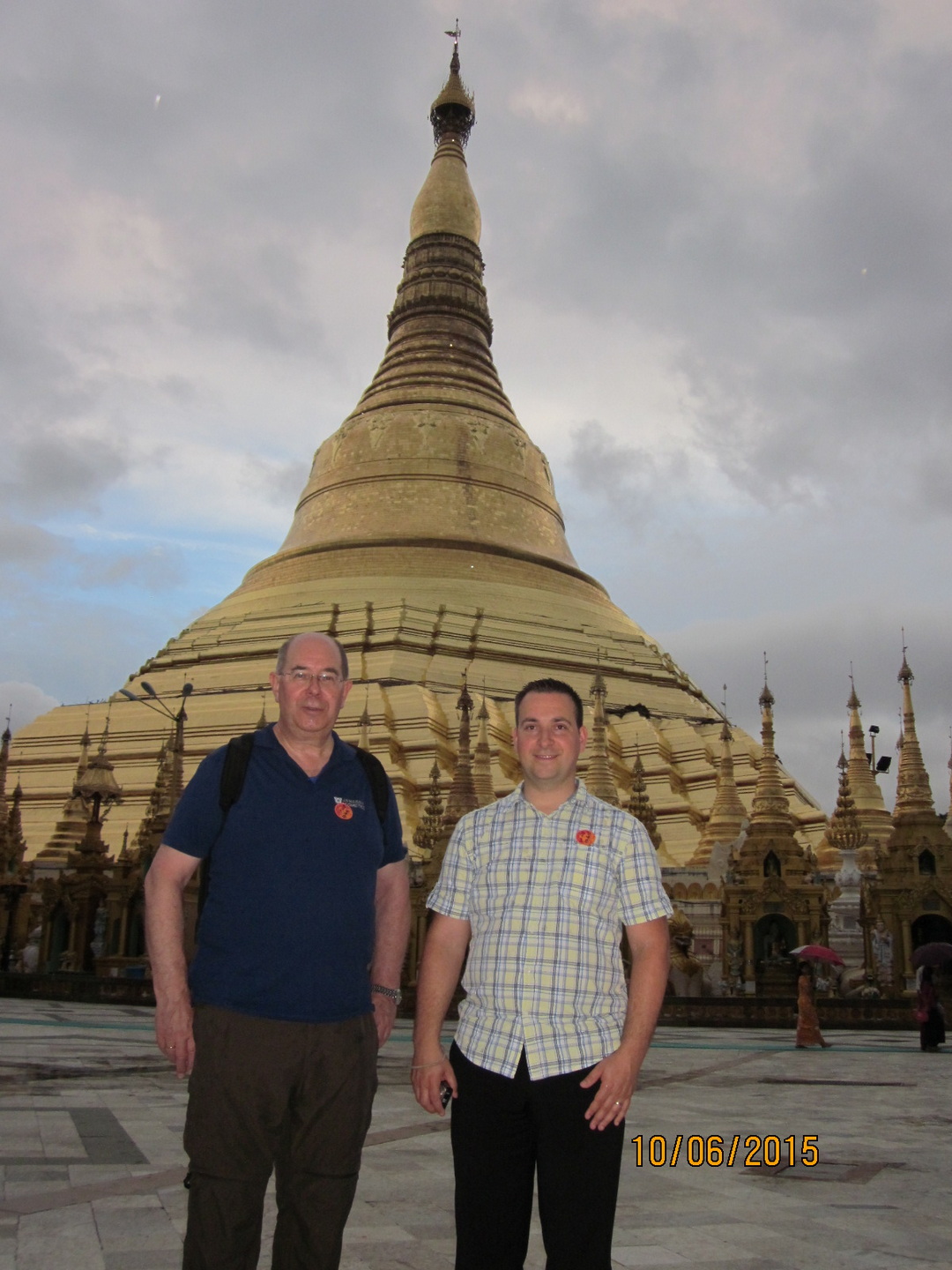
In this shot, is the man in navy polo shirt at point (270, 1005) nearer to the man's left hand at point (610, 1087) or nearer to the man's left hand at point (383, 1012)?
the man's left hand at point (383, 1012)

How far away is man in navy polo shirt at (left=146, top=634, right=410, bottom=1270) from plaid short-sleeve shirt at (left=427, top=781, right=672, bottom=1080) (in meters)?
0.29

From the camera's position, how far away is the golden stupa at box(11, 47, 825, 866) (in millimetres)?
28234

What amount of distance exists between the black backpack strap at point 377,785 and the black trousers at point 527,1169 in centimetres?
76

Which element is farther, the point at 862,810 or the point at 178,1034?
the point at 862,810

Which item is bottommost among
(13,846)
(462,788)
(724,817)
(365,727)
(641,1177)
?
(641,1177)

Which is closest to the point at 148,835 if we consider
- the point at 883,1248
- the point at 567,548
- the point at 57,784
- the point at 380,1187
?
the point at 57,784

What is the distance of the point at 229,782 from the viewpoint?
307 centimetres

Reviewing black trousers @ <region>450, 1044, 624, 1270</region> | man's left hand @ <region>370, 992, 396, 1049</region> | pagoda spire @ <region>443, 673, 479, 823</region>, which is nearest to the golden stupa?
pagoda spire @ <region>443, 673, 479, 823</region>

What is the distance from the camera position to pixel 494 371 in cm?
4384

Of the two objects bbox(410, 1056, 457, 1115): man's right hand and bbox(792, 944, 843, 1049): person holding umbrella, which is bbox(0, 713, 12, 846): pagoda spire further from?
bbox(410, 1056, 457, 1115): man's right hand

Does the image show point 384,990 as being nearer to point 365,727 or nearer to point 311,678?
point 311,678

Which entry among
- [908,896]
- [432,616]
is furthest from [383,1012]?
[432,616]

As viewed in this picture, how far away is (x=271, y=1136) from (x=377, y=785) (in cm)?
96

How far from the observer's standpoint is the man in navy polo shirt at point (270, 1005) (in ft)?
9.45
